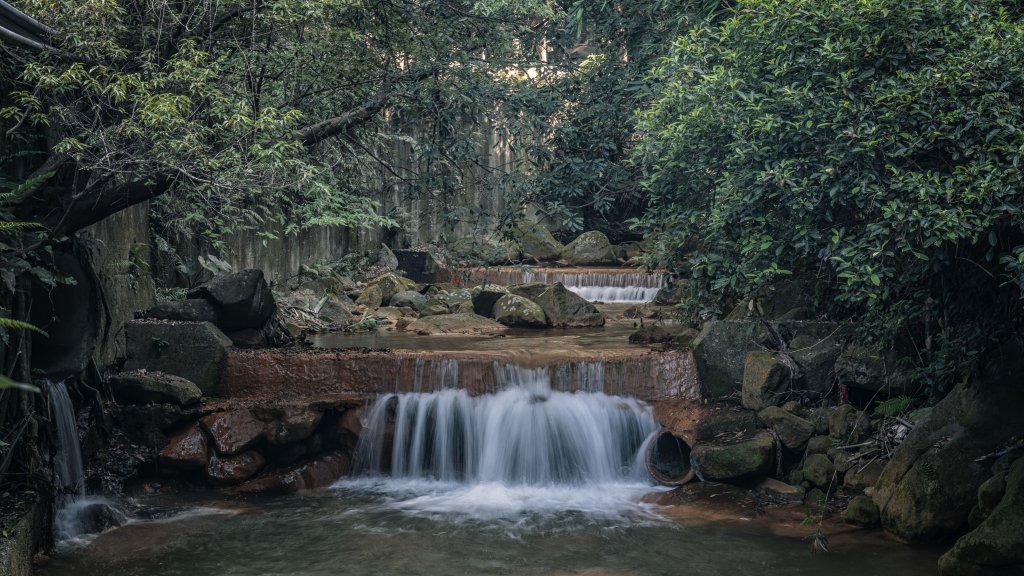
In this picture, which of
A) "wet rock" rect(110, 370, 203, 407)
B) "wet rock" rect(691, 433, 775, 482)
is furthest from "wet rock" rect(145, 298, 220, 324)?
"wet rock" rect(691, 433, 775, 482)

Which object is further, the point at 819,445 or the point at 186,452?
the point at 186,452

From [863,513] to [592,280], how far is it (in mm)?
10395

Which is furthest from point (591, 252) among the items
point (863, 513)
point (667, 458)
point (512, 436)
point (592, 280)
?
point (863, 513)

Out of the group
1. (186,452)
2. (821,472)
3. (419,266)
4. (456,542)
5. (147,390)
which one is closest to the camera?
(456,542)

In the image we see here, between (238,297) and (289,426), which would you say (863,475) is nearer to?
(289,426)

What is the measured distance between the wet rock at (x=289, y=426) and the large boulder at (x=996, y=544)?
551 centimetres

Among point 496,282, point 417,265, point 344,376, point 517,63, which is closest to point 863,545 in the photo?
point 344,376

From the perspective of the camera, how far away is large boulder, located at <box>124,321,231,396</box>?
8.62m

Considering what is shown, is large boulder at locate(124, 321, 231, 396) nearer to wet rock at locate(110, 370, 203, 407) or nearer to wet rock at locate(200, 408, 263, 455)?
wet rock at locate(110, 370, 203, 407)

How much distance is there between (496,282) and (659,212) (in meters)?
8.47

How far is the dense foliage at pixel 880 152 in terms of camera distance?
16.9 ft

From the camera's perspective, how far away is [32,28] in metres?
6.02

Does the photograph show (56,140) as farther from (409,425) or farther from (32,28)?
(409,425)

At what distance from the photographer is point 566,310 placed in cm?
1291
